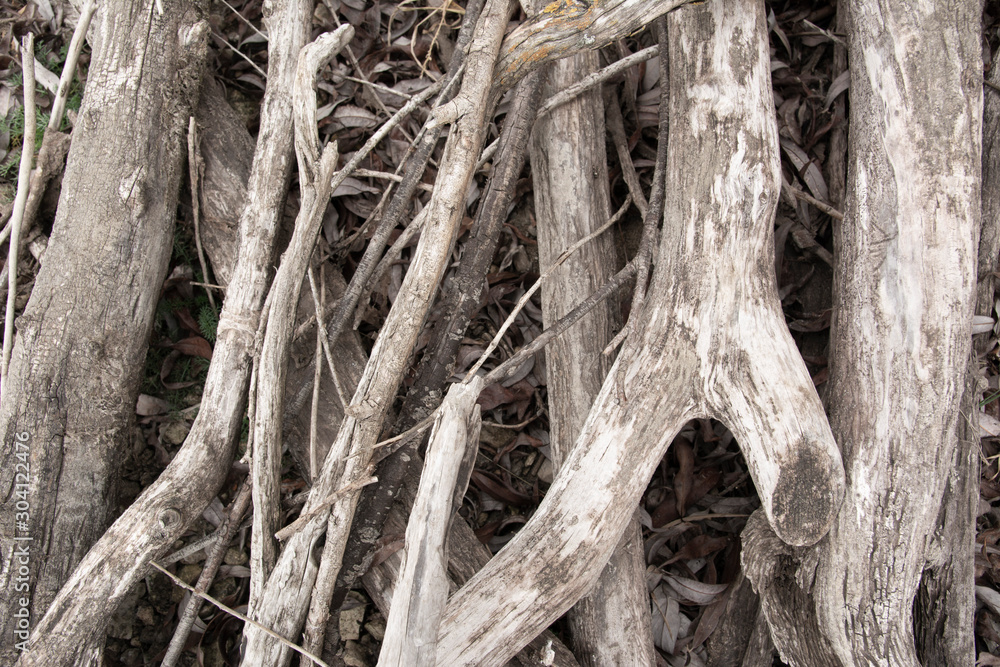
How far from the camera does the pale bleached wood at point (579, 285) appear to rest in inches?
72.0

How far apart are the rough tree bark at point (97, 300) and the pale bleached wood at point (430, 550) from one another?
1.06m

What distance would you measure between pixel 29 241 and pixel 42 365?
0.59 meters

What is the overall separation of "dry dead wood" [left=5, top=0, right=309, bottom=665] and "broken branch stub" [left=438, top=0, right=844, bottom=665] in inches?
35.2

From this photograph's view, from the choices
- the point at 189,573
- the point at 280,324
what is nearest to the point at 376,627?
the point at 189,573

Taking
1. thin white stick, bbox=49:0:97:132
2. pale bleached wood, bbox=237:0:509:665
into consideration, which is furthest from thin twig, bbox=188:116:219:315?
pale bleached wood, bbox=237:0:509:665

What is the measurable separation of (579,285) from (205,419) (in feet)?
4.32

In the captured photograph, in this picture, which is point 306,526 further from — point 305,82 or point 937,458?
point 937,458

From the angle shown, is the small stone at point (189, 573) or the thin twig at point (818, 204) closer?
the thin twig at point (818, 204)

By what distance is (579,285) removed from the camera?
2.00m

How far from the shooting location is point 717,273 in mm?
1583

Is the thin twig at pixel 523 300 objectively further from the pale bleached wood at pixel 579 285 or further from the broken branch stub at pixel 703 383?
the broken branch stub at pixel 703 383

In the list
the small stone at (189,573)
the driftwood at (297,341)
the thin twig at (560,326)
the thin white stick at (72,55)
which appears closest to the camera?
the thin twig at (560,326)

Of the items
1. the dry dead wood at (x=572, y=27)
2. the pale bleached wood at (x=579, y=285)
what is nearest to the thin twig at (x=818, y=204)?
the pale bleached wood at (x=579, y=285)

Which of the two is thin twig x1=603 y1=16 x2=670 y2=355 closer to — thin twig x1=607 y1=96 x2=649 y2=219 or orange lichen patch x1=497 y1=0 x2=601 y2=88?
thin twig x1=607 y1=96 x2=649 y2=219
